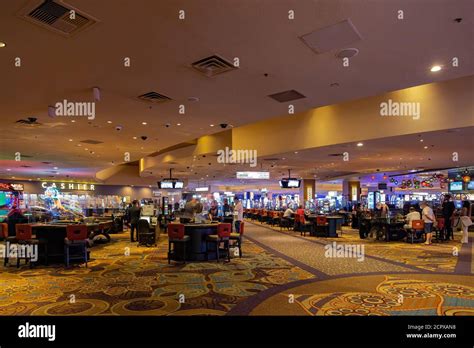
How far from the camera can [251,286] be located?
5723 mm

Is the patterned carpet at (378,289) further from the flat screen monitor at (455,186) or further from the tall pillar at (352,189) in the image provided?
the tall pillar at (352,189)

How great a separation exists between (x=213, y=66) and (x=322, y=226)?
10373 millimetres

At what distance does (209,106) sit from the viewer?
23.3ft

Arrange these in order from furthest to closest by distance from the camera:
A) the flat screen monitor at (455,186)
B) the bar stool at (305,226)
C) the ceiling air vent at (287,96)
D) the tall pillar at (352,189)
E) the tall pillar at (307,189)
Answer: the tall pillar at (352,189)
the tall pillar at (307,189)
the flat screen monitor at (455,186)
the bar stool at (305,226)
the ceiling air vent at (287,96)

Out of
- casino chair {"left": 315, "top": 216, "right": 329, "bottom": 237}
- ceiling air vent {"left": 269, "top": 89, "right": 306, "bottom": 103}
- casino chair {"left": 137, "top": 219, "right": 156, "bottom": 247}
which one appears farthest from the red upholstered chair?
casino chair {"left": 315, "top": 216, "right": 329, "bottom": 237}

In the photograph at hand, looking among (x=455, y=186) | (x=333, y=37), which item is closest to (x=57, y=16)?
(x=333, y=37)

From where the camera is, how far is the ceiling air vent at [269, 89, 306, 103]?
20.5 ft

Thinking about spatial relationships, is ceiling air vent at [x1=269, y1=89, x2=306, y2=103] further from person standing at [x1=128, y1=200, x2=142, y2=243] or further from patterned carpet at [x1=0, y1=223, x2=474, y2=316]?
person standing at [x1=128, y1=200, x2=142, y2=243]

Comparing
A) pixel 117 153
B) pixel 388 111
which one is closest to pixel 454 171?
pixel 388 111

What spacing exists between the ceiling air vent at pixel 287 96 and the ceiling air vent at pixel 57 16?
338 cm

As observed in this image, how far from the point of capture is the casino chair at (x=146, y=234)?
10.9m

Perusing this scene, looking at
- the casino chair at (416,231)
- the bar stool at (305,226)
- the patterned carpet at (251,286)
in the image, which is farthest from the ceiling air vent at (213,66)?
the bar stool at (305,226)
